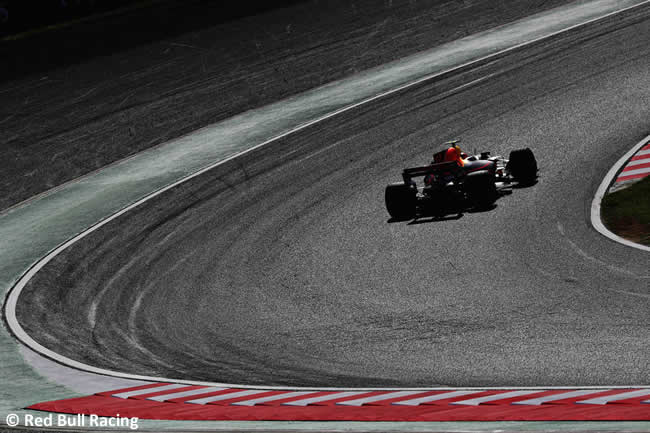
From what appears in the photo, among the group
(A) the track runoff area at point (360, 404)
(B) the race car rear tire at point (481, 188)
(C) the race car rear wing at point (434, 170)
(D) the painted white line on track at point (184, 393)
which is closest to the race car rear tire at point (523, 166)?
(B) the race car rear tire at point (481, 188)

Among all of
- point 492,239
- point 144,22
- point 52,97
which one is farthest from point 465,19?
point 492,239

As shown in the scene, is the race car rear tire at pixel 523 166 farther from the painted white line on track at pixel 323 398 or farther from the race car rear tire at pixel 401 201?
the painted white line on track at pixel 323 398

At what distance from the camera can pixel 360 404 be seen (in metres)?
9.36

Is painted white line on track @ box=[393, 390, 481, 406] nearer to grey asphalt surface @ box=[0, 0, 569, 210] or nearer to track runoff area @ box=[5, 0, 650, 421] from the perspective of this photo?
track runoff area @ box=[5, 0, 650, 421]

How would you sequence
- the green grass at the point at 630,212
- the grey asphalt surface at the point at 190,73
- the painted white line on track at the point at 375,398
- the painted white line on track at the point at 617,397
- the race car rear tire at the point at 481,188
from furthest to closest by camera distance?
the grey asphalt surface at the point at 190,73, the race car rear tire at the point at 481,188, the green grass at the point at 630,212, the painted white line on track at the point at 375,398, the painted white line on track at the point at 617,397

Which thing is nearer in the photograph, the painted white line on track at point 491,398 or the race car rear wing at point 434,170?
the painted white line on track at point 491,398

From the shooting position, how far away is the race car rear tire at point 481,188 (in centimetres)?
1642

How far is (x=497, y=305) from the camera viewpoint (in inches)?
472

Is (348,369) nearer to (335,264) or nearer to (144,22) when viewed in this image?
(335,264)

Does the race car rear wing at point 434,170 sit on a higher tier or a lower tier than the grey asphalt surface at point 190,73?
lower

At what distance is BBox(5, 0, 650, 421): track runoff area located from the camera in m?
8.36

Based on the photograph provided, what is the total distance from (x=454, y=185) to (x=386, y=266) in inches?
118

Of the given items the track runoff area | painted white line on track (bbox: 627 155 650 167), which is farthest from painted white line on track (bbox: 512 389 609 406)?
painted white line on track (bbox: 627 155 650 167)

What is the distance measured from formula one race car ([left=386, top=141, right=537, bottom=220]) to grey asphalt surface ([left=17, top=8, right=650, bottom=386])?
0.39 metres
